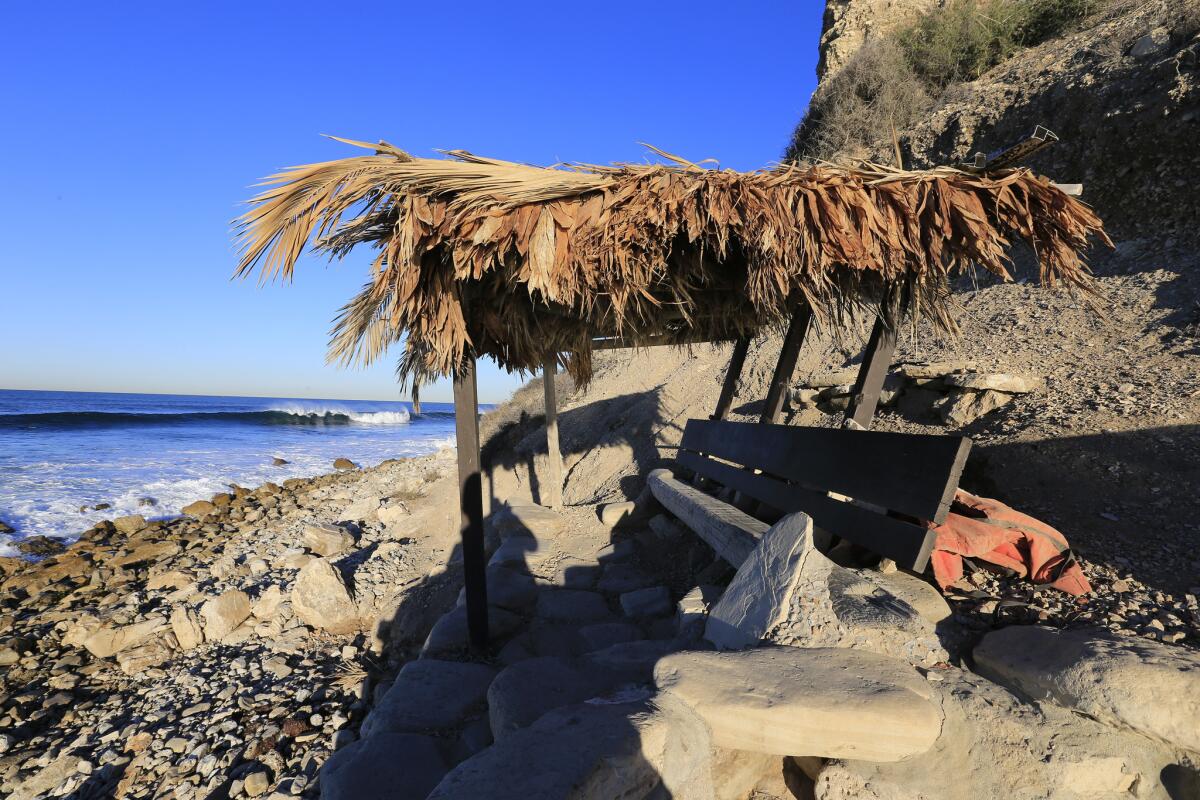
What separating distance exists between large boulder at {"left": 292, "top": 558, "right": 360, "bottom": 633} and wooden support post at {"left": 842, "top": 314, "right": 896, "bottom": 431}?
4924 millimetres

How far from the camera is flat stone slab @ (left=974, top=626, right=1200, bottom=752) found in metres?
1.68

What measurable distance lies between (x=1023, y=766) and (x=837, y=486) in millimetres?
1654

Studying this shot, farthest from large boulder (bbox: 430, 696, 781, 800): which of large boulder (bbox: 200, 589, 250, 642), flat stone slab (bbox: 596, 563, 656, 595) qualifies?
large boulder (bbox: 200, 589, 250, 642)

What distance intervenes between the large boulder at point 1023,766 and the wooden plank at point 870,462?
0.83m

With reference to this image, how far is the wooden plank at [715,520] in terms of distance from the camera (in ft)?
11.6

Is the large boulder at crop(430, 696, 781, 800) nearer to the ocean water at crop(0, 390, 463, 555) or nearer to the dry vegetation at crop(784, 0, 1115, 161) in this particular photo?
the ocean water at crop(0, 390, 463, 555)

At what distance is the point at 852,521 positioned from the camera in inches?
121

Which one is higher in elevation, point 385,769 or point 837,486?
point 837,486

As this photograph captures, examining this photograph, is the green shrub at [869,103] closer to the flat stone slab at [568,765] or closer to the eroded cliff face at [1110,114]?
the eroded cliff face at [1110,114]

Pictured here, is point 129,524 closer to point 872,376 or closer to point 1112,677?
point 872,376

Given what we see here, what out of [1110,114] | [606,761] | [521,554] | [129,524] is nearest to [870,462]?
[606,761]

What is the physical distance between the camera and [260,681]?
14.8 feet

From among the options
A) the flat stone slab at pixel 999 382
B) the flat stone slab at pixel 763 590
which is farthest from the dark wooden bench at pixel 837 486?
the flat stone slab at pixel 999 382

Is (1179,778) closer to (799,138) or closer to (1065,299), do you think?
(1065,299)
